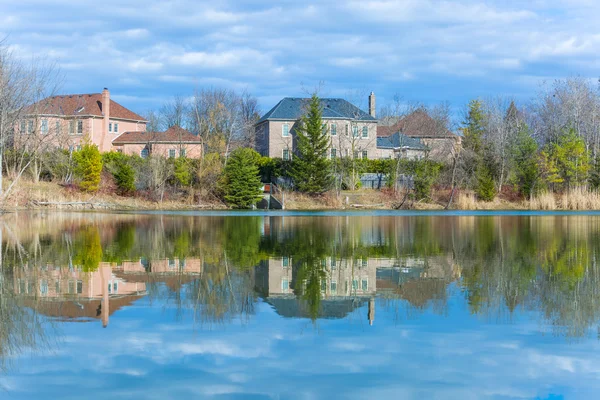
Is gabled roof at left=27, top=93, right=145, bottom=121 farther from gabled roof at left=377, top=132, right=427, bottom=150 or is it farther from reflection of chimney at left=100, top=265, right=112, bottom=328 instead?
reflection of chimney at left=100, top=265, right=112, bottom=328

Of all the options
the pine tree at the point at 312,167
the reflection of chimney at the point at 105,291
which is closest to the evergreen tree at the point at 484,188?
the pine tree at the point at 312,167

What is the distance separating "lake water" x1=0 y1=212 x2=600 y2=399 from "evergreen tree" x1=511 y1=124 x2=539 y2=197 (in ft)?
149

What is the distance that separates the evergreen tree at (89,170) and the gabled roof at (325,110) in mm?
23393

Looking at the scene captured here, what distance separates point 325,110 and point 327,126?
7.26 feet

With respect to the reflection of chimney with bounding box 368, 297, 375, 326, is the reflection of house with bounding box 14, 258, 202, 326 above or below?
above

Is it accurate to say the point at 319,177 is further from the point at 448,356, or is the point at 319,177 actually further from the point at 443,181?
the point at 448,356

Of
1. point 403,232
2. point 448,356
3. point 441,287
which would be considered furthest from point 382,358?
point 403,232

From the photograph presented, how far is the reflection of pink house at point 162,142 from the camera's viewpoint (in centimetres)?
7750

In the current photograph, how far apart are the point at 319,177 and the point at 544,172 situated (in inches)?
760

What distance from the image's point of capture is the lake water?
7902mm

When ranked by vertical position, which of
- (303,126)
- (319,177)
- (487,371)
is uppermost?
(303,126)

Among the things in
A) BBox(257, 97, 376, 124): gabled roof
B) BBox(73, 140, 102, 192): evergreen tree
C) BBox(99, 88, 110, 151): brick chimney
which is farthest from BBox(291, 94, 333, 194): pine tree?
BBox(99, 88, 110, 151): brick chimney

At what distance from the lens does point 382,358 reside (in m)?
8.90

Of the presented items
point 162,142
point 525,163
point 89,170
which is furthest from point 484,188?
point 162,142
